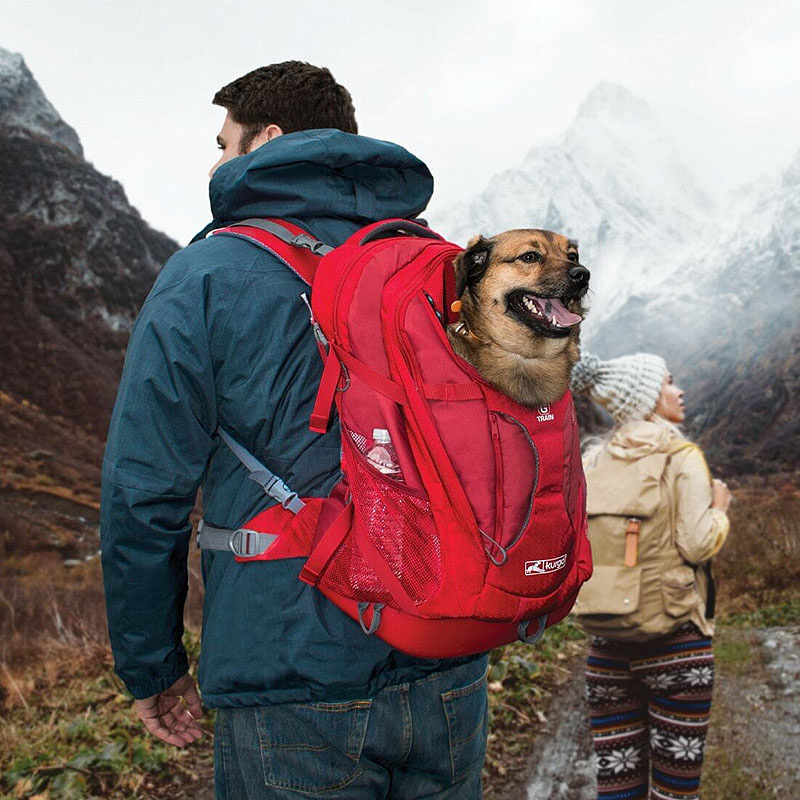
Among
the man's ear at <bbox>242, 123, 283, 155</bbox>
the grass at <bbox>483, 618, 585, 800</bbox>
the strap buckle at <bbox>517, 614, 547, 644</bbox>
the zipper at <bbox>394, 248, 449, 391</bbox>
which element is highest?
the man's ear at <bbox>242, 123, 283, 155</bbox>

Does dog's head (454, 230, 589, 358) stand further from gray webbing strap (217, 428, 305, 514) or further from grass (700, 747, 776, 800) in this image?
grass (700, 747, 776, 800)

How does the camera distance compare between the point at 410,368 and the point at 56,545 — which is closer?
the point at 410,368

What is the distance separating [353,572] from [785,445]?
1690 cm

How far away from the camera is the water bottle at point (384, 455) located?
1.45 metres

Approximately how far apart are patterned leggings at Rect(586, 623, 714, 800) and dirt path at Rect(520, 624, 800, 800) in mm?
1075

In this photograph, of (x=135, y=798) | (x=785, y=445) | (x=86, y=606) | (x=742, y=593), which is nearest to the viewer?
(x=135, y=798)

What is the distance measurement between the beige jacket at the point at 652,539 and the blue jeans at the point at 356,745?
5.34 ft

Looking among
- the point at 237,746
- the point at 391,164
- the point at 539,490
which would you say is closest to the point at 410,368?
the point at 539,490

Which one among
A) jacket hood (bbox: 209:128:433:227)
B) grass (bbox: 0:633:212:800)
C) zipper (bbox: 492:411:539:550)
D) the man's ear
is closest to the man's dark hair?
the man's ear

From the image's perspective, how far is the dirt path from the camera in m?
4.23

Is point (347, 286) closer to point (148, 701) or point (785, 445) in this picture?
point (148, 701)

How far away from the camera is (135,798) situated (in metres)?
3.88

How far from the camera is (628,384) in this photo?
11.8 feet

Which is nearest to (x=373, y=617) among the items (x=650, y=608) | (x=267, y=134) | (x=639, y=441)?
(x=267, y=134)
